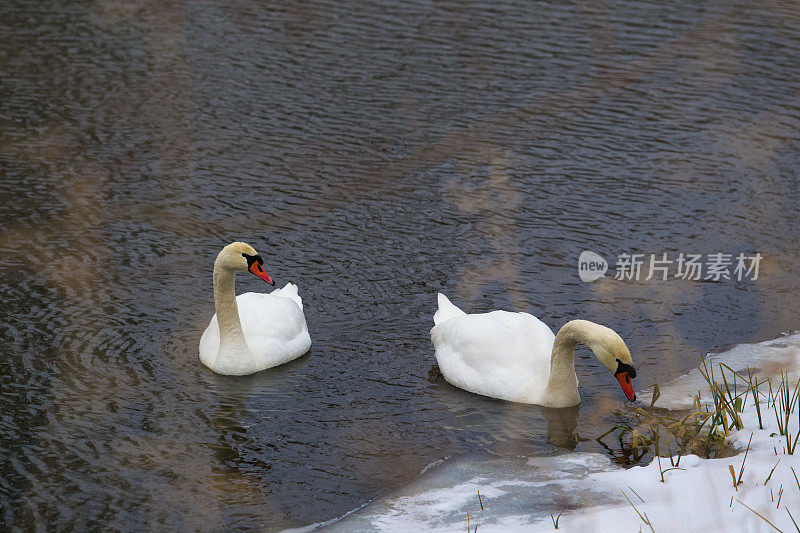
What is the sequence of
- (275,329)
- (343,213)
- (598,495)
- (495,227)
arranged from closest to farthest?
(598,495) → (275,329) → (495,227) → (343,213)

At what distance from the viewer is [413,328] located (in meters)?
9.65

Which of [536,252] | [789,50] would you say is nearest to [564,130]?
[536,252]

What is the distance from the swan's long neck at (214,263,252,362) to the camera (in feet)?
29.0

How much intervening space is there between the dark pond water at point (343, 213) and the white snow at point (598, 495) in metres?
0.34

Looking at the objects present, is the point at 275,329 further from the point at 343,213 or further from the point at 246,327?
the point at 343,213

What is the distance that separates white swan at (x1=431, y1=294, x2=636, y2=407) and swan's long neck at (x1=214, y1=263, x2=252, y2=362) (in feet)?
5.12

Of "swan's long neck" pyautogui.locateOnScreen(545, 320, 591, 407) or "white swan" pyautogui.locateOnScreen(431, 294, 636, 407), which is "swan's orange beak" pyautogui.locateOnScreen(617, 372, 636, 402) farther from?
"swan's long neck" pyautogui.locateOnScreen(545, 320, 591, 407)

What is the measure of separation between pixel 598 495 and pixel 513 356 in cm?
187

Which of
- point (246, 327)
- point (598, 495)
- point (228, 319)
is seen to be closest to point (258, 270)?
point (228, 319)

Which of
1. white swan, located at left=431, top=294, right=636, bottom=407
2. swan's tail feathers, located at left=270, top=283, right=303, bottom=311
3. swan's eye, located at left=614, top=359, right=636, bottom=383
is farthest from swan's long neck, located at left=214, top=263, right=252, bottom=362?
swan's eye, located at left=614, top=359, right=636, bottom=383

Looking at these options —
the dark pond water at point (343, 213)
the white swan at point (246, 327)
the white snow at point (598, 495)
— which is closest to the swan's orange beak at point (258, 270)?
the white swan at point (246, 327)

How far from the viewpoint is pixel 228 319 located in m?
8.88

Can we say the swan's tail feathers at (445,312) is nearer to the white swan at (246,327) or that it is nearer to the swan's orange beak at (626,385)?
the white swan at (246,327)

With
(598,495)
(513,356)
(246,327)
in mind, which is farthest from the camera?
(246,327)
